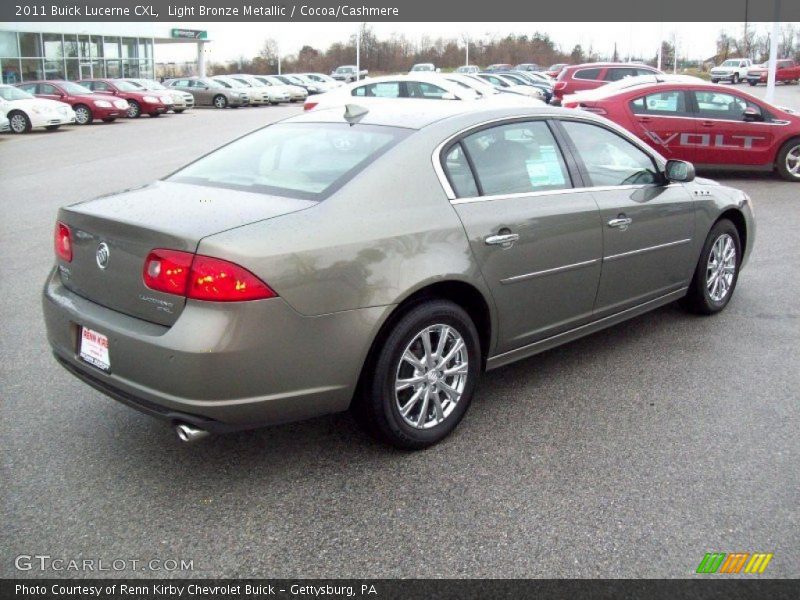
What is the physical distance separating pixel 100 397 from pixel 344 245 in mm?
1862

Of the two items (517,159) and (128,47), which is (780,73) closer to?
(128,47)

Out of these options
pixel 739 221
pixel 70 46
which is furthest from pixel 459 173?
pixel 70 46

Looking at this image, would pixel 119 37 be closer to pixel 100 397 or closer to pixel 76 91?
pixel 76 91

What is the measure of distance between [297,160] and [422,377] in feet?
4.22

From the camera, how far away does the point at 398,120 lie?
165 inches

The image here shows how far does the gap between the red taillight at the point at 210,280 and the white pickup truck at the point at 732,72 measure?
64.9 metres

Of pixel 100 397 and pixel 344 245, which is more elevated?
pixel 344 245

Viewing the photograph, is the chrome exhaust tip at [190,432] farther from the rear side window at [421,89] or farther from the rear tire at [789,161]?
the rear side window at [421,89]

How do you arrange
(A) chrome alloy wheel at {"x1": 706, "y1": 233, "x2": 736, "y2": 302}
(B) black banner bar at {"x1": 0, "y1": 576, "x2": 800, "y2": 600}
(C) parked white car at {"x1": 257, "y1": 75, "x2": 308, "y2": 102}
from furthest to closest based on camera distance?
(C) parked white car at {"x1": 257, "y1": 75, "x2": 308, "y2": 102}, (A) chrome alloy wheel at {"x1": 706, "y1": 233, "x2": 736, "y2": 302}, (B) black banner bar at {"x1": 0, "y1": 576, "x2": 800, "y2": 600}

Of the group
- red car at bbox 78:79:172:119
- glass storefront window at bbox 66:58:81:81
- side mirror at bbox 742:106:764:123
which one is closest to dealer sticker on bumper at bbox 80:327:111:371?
side mirror at bbox 742:106:764:123

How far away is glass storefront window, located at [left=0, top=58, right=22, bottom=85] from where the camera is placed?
121 ft

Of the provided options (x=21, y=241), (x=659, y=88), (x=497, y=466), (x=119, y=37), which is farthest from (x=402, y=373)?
(x=119, y=37)

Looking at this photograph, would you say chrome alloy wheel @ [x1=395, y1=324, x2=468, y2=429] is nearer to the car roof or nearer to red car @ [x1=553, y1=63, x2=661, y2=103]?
the car roof

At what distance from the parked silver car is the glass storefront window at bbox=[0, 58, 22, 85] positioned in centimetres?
740
